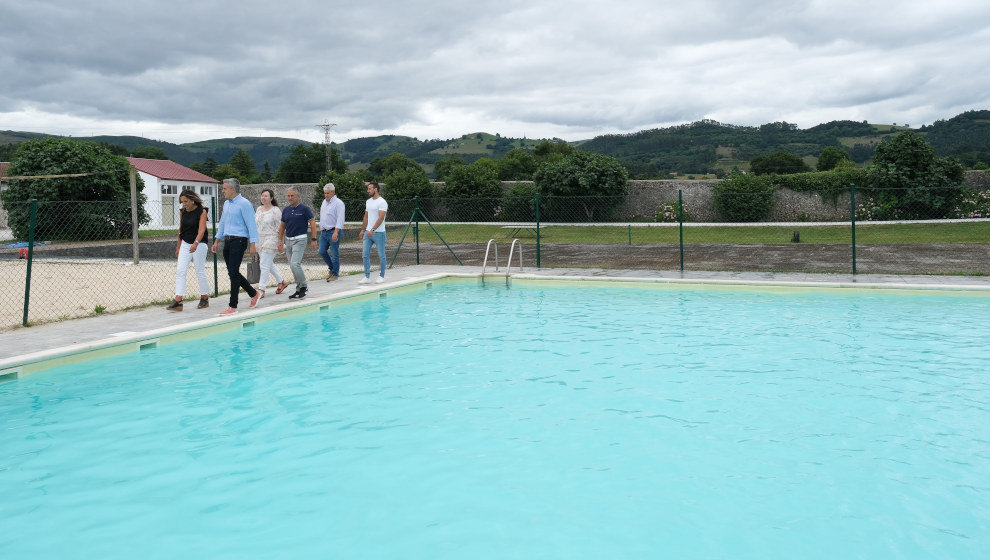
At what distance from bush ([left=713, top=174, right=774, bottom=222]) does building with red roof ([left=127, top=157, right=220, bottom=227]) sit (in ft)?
92.9

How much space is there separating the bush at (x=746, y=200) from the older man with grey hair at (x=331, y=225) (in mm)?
22583

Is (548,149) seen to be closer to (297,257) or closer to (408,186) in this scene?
(408,186)

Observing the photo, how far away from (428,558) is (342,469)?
1.29m

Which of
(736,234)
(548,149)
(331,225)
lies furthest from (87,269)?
(548,149)

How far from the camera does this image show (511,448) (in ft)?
16.3

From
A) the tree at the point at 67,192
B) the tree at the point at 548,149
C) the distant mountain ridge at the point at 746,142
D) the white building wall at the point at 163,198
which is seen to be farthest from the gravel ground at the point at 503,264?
the tree at the point at 548,149

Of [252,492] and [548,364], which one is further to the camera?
[548,364]

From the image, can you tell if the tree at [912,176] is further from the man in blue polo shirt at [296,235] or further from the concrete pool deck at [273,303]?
the man in blue polo shirt at [296,235]

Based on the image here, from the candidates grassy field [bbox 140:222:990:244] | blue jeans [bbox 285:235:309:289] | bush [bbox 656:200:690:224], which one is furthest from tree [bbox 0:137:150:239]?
bush [bbox 656:200:690:224]

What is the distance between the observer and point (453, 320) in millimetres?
10062

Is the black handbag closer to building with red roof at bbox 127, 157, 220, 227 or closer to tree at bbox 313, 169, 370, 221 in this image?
tree at bbox 313, 169, 370, 221

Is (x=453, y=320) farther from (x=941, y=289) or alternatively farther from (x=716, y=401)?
(x=941, y=289)

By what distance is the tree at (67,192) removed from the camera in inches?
1007

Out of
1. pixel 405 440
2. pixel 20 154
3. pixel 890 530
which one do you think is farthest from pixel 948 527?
pixel 20 154
